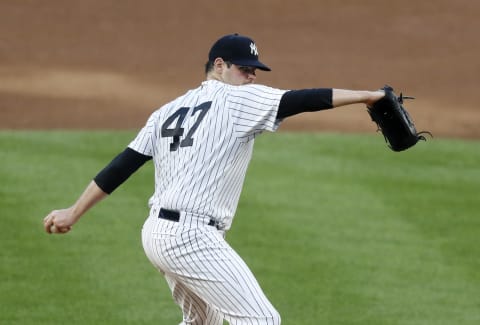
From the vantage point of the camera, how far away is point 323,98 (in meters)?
5.18

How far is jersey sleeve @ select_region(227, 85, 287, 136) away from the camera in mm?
5340

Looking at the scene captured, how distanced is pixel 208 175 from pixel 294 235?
4.31m

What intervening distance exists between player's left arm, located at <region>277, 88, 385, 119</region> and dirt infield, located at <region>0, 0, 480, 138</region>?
A: 28.0 ft

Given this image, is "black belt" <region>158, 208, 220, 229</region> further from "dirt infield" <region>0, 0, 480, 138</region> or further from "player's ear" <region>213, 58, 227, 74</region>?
"dirt infield" <region>0, 0, 480, 138</region>

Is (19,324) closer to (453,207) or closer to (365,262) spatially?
(365,262)

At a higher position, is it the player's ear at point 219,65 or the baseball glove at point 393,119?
the player's ear at point 219,65

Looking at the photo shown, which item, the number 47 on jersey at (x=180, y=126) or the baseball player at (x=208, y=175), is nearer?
the baseball player at (x=208, y=175)

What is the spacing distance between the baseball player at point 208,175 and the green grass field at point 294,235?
215 cm

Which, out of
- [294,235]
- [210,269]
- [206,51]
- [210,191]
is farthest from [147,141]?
[206,51]

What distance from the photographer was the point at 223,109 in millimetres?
5445

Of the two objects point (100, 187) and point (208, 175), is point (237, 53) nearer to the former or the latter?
point (208, 175)

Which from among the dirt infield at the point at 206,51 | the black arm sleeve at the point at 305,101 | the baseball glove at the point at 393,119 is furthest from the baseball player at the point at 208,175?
the dirt infield at the point at 206,51

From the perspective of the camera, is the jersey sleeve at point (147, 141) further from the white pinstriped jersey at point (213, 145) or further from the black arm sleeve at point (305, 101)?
the black arm sleeve at point (305, 101)

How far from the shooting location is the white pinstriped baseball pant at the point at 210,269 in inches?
209
